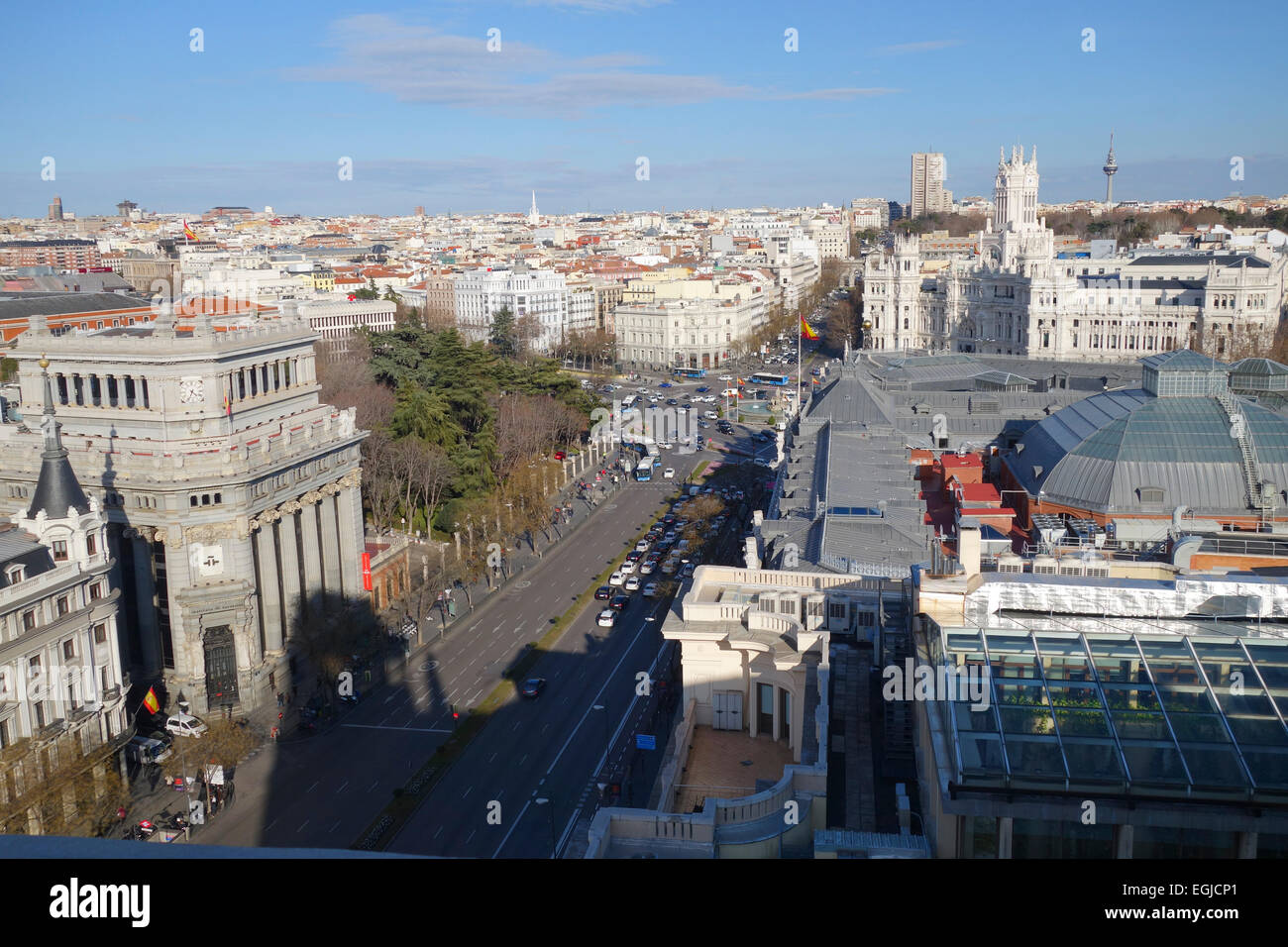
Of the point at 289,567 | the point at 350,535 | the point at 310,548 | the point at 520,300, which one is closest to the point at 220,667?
the point at 289,567

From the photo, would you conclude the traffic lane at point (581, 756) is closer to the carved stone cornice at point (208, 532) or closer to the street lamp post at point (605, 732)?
the street lamp post at point (605, 732)

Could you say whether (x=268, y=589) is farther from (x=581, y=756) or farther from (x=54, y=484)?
(x=581, y=756)

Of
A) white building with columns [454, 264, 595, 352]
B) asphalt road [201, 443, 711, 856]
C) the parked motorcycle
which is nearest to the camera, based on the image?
the parked motorcycle

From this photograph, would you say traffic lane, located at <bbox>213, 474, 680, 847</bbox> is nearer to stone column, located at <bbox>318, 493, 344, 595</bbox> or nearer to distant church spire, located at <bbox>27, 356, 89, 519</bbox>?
stone column, located at <bbox>318, 493, 344, 595</bbox>

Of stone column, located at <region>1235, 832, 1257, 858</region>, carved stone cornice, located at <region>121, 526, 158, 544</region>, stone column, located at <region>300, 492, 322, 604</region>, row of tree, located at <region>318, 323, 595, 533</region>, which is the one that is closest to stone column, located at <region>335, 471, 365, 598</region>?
stone column, located at <region>300, 492, 322, 604</region>

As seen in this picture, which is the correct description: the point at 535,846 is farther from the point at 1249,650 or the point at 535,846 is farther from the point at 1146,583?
the point at 1249,650
